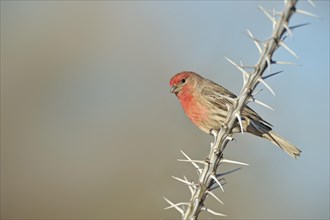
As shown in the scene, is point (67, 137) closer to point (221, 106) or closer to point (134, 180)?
point (134, 180)

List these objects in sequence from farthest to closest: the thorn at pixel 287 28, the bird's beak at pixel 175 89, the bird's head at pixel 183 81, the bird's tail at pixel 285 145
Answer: the bird's beak at pixel 175 89 < the bird's head at pixel 183 81 < the bird's tail at pixel 285 145 < the thorn at pixel 287 28

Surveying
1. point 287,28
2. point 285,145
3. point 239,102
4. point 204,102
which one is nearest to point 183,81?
point 204,102

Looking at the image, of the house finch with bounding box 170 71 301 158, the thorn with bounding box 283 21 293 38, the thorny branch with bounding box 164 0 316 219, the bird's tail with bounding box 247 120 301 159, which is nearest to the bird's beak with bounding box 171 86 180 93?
the house finch with bounding box 170 71 301 158

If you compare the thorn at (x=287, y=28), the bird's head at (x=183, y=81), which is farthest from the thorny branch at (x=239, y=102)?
the bird's head at (x=183, y=81)

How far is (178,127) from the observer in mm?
10469

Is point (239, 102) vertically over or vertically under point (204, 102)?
under

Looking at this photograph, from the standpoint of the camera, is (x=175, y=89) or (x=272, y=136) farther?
(x=175, y=89)

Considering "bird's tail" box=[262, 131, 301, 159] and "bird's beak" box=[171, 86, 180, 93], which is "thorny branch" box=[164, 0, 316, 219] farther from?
"bird's beak" box=[171, 86, 180, 93]

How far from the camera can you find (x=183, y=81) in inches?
245

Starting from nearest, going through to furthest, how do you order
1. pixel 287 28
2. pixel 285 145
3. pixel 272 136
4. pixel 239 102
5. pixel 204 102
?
pixel 287 28 → pixel 239 102 → pixel 285 145 → pixel 272 136 → pixel 204 102

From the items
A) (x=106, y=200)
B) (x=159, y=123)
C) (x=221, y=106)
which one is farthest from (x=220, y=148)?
(x=159, y=123)

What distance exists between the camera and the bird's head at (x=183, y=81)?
615cm

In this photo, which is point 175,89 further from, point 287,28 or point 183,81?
point 287,28

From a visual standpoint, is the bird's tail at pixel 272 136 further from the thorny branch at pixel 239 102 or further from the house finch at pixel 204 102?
the thorny branch at pixel 239 102
